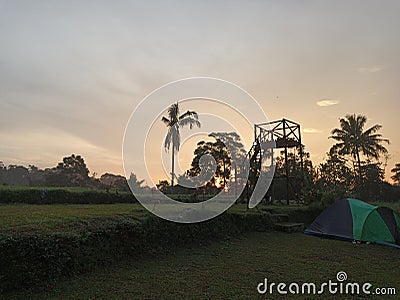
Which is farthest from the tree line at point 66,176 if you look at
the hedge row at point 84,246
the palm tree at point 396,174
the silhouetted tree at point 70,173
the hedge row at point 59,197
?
the palm tree at point 396,174

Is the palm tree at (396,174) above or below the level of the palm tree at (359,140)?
below

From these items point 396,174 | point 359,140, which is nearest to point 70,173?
point 359,140

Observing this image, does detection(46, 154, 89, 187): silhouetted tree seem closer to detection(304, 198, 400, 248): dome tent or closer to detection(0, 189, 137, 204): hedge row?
detection(0, 189, 137, 204): hedge row

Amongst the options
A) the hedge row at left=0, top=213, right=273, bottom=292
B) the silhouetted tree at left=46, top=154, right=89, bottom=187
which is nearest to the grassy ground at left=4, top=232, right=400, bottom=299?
the hedge row at left=0, top=213, right=273, bottom=292

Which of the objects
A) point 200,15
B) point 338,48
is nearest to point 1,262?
point 200,15

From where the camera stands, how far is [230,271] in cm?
586

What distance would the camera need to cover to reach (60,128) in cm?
1506

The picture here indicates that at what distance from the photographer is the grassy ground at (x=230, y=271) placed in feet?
15.2

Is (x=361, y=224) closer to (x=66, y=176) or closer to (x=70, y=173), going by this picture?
(x=66, y=176)

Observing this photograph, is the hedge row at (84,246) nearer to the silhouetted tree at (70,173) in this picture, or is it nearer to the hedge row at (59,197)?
the hedge row at (59,197)

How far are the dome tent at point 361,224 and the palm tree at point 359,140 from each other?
2004 centimetres

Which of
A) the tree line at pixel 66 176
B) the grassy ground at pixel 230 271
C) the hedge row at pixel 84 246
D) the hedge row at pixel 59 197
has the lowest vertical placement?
the grassy ground at pixel 230 271

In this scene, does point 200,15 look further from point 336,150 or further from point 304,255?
point 336,150

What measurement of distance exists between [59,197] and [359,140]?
2430 centimetres
